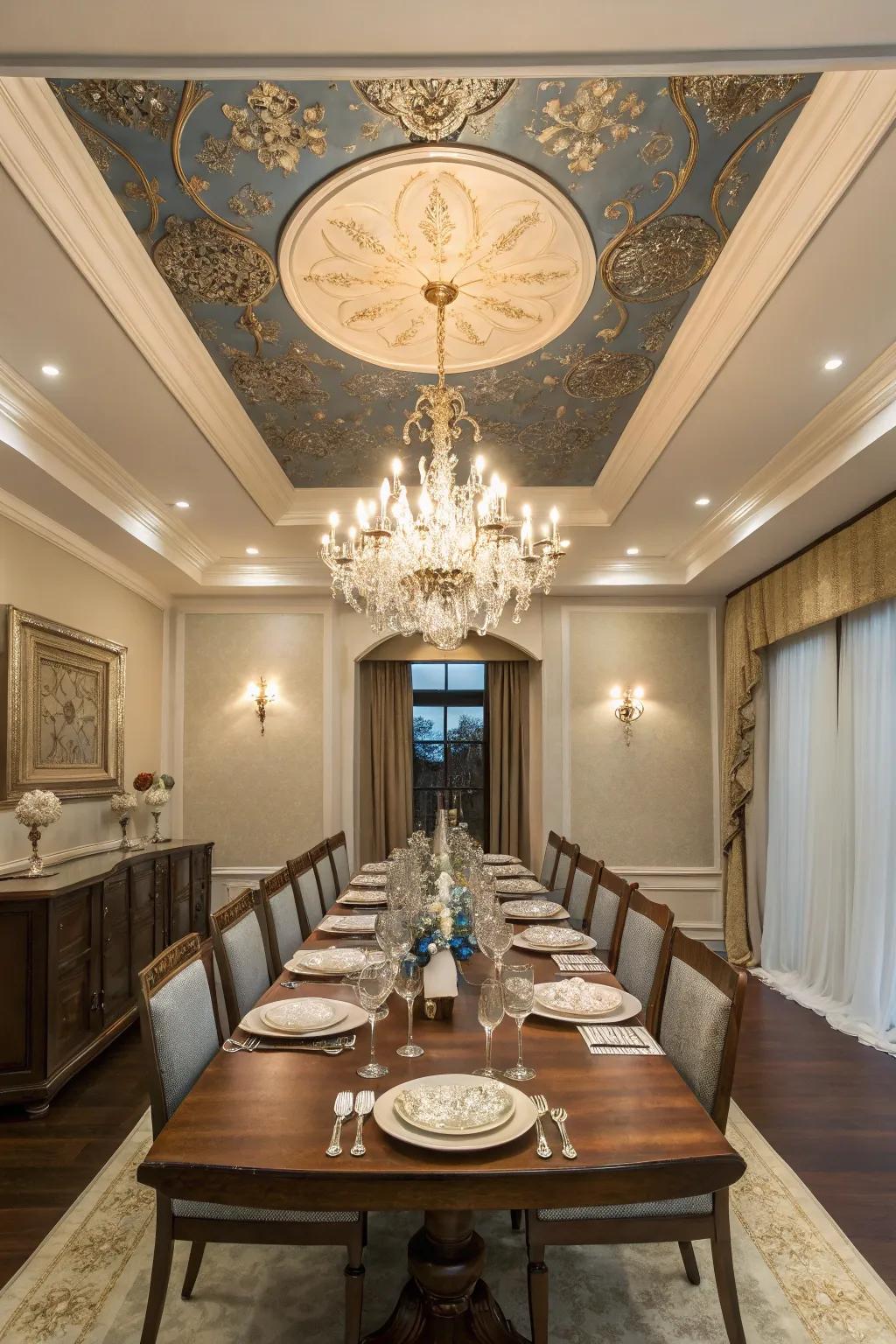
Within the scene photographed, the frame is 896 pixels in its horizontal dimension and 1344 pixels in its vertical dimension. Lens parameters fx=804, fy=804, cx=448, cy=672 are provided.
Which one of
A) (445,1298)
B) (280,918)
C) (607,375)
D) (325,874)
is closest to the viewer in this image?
(445,1298)

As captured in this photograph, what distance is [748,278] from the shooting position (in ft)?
8.71

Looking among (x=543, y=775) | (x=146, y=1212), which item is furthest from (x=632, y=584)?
(x=146, y=1212)

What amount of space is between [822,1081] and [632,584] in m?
3.52

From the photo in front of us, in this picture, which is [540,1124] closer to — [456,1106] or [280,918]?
[456,1106]

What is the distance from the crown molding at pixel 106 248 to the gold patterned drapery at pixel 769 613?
321 centimetres

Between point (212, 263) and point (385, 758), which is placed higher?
point (212, 263)

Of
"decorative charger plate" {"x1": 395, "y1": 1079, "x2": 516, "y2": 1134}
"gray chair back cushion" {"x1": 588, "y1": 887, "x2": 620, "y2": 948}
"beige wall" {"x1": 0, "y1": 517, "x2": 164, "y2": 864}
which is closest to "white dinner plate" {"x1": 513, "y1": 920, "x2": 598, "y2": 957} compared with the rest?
"gray chair back cushion" {"x1": 588, "y1": 887, "x2": 620, "y2": 948}

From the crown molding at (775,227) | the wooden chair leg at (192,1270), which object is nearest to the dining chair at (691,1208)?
the wooden chair leg at (192,1270)

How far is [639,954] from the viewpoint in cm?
273

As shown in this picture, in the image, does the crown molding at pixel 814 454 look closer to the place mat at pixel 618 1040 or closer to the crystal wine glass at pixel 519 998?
the place mat at pixel 618 1040

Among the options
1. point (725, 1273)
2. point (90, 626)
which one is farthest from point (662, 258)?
point (90, 626)

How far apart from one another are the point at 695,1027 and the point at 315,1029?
3.14ft

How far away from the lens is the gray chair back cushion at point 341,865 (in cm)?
511

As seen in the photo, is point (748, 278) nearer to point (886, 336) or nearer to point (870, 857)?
point (886, 336)
